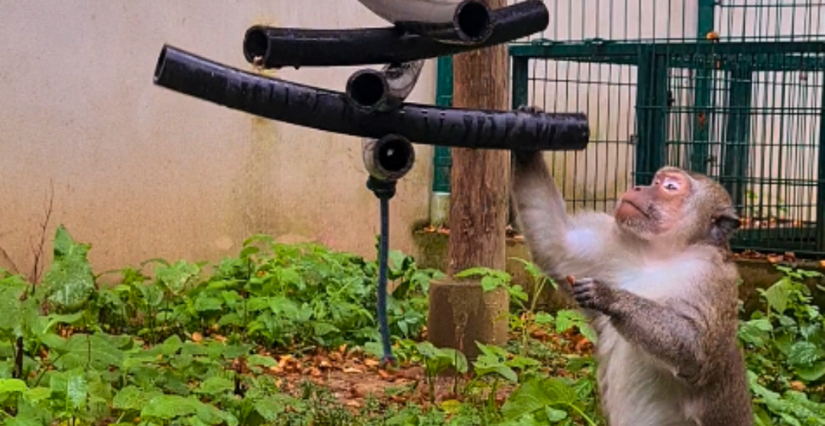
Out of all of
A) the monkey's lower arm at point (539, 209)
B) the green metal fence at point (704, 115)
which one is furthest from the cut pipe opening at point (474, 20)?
the green metal fence at point (704, 115)

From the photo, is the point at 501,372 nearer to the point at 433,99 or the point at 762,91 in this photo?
the point at 433,99

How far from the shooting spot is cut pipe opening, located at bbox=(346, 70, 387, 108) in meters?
3.09

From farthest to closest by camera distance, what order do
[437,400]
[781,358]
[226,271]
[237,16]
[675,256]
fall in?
[237,16] → [226,271] → [781,358] → [437,400] → [675,256]

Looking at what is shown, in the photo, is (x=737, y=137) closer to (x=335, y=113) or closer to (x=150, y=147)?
(x=150, y=147)

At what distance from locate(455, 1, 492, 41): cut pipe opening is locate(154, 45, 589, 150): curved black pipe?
1.03ft

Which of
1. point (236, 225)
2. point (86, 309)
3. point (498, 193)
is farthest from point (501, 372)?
point (236, 225)

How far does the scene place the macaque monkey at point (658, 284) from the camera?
420cm

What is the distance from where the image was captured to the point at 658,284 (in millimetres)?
4488

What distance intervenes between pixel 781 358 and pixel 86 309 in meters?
3.72

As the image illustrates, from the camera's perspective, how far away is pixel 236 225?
9109mm

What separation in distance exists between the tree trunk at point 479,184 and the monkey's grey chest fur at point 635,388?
2.31 metres

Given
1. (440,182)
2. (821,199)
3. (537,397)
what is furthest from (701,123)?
(537,397)

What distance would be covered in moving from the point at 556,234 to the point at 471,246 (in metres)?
2.25

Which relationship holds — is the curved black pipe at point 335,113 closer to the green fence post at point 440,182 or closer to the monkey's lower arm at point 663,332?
the monkey's lower arm at point 663,332
